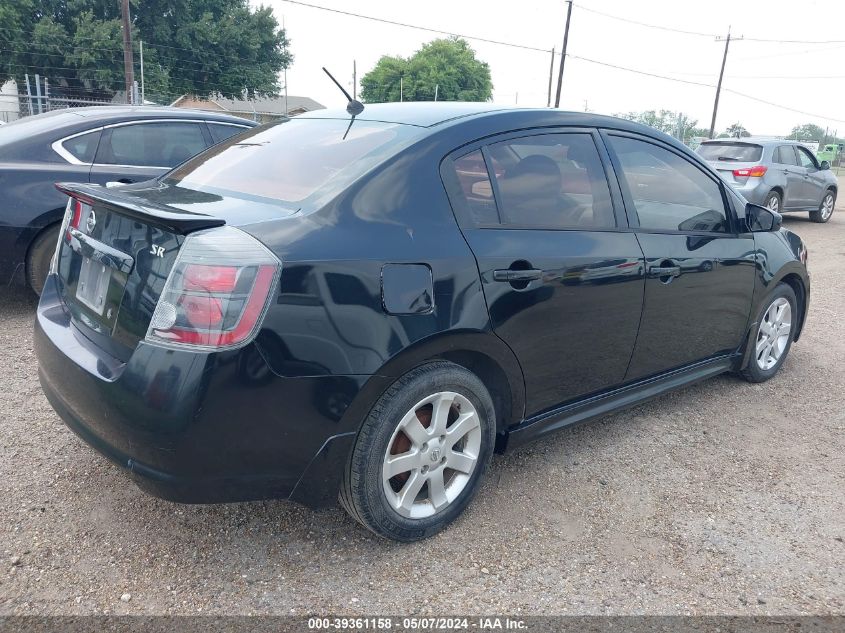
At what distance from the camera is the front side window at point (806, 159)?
12.9m

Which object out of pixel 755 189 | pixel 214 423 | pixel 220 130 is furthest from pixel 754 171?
pixel 214 423

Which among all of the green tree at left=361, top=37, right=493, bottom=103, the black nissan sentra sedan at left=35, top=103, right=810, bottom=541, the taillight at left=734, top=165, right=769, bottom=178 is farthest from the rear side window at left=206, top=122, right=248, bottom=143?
the green tree at left=361, top=37, right=493, bottom=103

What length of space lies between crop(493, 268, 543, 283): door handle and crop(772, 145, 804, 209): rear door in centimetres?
1094

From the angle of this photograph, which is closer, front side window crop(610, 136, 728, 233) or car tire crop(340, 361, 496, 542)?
car tire crop(340, 361, 496, 542)

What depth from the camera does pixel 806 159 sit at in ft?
43.1

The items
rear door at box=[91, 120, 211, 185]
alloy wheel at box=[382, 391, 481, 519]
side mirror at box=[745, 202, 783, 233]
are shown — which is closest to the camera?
alloy wheel at box=[382, 391, 481, 519]

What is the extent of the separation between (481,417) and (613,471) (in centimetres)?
96

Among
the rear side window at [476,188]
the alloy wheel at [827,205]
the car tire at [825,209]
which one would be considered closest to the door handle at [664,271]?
the rear side window at [476,188]

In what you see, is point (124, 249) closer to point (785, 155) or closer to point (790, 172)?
point (790, 172)

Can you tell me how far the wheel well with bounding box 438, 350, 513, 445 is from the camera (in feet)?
8.62

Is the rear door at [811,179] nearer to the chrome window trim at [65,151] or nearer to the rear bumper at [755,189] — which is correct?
the rear bumper at [755,189]

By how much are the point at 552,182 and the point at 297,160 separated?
43.5 inches

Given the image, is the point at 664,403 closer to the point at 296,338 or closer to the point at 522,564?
the point at 522,564

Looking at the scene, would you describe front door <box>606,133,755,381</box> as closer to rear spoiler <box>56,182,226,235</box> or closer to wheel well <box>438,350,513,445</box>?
wheel well <box>438,350,513,445</box>
